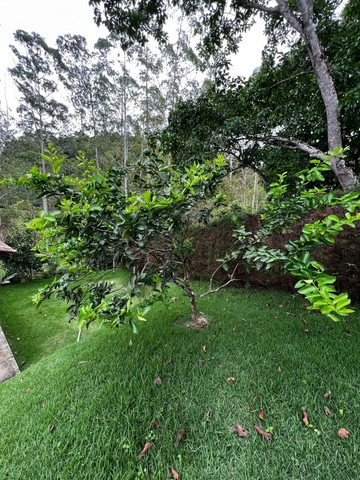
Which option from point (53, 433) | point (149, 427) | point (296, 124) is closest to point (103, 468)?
point (149, 427)

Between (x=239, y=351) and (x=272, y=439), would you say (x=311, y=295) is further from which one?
(x=239, y=351)

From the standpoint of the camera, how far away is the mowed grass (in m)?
1.17

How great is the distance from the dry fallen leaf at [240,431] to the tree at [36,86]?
1522 cm

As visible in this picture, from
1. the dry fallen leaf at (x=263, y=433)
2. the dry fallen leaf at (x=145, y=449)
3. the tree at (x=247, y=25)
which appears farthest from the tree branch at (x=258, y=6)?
the dry fallen leaf at (x=145, y=449)

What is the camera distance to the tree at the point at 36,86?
1216 cm

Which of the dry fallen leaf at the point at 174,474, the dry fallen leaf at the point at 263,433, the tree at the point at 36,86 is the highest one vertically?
the tree at the point at 36,86

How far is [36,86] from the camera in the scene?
12945mm

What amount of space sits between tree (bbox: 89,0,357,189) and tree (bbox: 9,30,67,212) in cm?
1167

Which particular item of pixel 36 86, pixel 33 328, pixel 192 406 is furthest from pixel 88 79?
pixel 192 406

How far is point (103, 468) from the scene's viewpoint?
116cm

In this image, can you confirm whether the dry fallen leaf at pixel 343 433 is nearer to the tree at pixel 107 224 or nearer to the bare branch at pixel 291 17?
the tree at pixel 107 224

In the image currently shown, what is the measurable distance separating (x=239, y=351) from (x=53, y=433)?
1.64 meters

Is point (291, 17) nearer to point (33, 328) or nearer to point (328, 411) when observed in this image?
point (328, 411)

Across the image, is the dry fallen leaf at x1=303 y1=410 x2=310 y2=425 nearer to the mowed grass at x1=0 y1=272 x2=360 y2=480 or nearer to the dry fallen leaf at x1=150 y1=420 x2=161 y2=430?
the mowed grass at x1=0 y1=272 x2=360 y2=480
